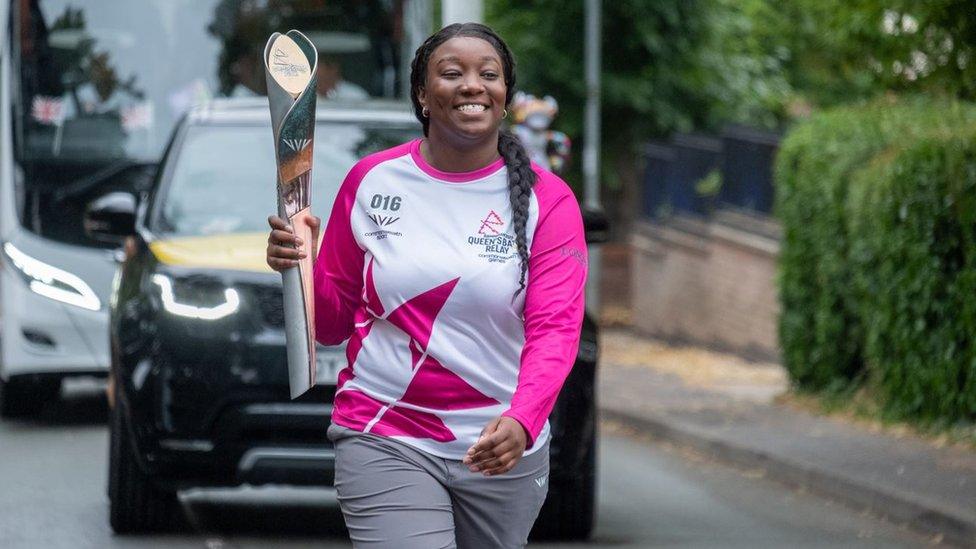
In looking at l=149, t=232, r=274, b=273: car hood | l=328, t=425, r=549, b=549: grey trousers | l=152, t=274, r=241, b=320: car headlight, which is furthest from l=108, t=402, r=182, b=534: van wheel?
l=328, t=425, r=549, b=549: grey trousers

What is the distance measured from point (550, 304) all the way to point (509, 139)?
47cm

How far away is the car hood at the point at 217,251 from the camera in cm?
761

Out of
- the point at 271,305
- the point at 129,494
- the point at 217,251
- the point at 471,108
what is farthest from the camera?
the point at 217,251

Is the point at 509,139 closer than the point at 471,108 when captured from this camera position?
No

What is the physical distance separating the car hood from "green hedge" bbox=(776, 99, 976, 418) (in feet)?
14.4

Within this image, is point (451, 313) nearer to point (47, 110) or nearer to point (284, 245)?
point (284, 245)

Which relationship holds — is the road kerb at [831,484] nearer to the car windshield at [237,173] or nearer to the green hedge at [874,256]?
the green hedge at [874,256]

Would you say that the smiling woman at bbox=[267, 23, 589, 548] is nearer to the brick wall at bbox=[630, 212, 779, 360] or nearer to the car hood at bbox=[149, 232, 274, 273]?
the car hood at bbox=[149, 232, 274, 273]

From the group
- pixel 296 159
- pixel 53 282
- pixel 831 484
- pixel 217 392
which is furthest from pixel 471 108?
pixel 53 282

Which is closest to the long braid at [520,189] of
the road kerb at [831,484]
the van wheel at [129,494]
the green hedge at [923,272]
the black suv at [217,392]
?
the black suv at [217,392]

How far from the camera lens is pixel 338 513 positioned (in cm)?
870

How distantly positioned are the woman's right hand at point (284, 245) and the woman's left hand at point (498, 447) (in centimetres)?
52

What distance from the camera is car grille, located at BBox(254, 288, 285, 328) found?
24.1ft

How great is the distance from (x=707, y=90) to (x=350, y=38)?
25.3 feet
